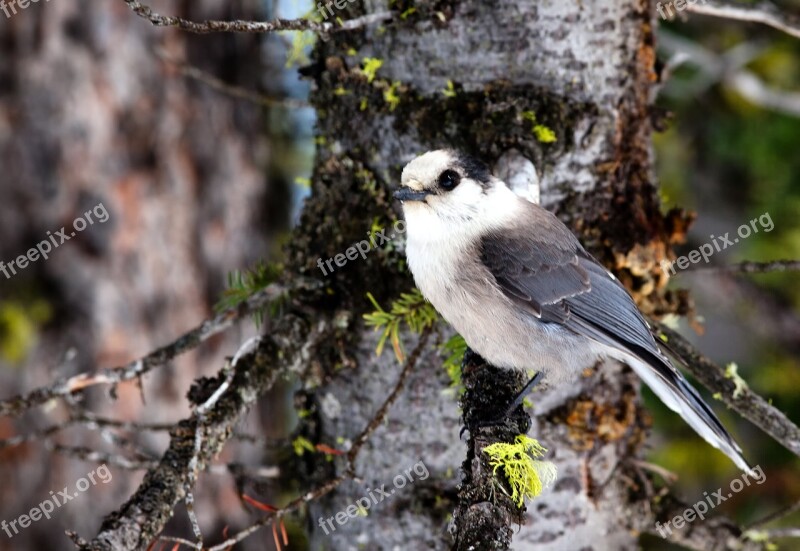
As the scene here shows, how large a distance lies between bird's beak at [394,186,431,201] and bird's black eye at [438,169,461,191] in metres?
0.05

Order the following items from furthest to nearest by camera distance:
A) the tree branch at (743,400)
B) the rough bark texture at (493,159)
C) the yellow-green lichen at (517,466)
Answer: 1. the rough bark texture at (493,159)
2. the tree branch at (743,400)
3. the yellow-green lichen at (517,466)

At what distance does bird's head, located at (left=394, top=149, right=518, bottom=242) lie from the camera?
2.53 meters

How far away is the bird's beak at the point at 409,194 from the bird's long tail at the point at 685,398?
83cm

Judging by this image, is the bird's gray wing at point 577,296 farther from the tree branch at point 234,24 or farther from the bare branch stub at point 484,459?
the tree branch at point 234,24

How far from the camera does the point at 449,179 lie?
258 centimetres

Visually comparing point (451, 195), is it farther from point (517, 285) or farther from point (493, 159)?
point (517, 285)

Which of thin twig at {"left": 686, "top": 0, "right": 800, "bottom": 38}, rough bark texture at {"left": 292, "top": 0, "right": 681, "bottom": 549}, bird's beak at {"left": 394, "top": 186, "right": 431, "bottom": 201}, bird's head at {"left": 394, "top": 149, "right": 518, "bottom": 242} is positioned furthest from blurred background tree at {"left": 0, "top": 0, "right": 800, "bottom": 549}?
bird's beak at {"left": 394, "top": 186, "right": 431, "bottom": 201}

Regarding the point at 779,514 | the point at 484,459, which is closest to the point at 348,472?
the point at 484,459

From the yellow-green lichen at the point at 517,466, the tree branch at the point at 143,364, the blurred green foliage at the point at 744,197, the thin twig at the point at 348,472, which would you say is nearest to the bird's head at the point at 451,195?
the thin twig at the point at 348,472

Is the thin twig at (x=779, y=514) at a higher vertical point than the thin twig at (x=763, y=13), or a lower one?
lower

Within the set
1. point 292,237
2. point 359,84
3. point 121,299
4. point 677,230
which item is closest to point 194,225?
point 121,299

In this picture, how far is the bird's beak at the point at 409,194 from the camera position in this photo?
2533 mm

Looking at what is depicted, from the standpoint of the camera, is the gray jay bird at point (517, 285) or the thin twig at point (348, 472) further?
the gray jay bird at point (517, 285)

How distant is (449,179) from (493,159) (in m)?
0.15
